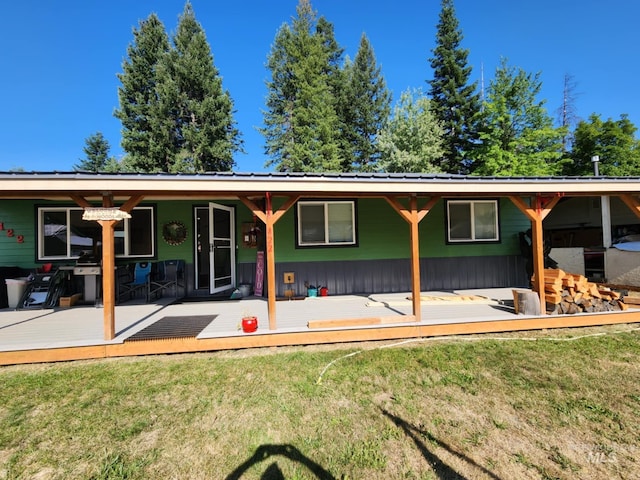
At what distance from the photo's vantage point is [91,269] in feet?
18.7

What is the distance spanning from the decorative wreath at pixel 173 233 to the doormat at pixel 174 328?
7.26 feet

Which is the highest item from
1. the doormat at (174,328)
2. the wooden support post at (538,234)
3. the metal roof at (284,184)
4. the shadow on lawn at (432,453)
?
the metal roof at (284,184)

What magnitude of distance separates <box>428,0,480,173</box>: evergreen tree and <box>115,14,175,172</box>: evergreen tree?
16.5 metres

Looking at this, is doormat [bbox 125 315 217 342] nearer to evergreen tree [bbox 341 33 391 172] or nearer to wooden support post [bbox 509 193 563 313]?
wooden support post [bbox 509 193 563 313]

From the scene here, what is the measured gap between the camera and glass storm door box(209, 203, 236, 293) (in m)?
6.21

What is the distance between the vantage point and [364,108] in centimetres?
2016

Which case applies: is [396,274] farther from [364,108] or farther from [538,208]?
[364,108]

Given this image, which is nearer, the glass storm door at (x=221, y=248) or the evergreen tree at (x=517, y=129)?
the glass storm door at (x=221, y=248)

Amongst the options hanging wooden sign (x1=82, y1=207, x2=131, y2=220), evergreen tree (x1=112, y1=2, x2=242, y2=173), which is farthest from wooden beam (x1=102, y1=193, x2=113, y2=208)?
Answer: evergreen tree (x1=112, y1=2, x2=242, y2=173)

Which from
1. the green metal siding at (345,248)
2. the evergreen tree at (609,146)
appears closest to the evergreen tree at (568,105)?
the evergreen tree at (609,146)

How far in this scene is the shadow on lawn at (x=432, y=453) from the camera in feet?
6.45

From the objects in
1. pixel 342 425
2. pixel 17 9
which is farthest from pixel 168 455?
pixel 17 9

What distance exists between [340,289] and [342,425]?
4229 mm

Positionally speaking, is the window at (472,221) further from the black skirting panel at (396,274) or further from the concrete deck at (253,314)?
the concrete deck at (253,314)
